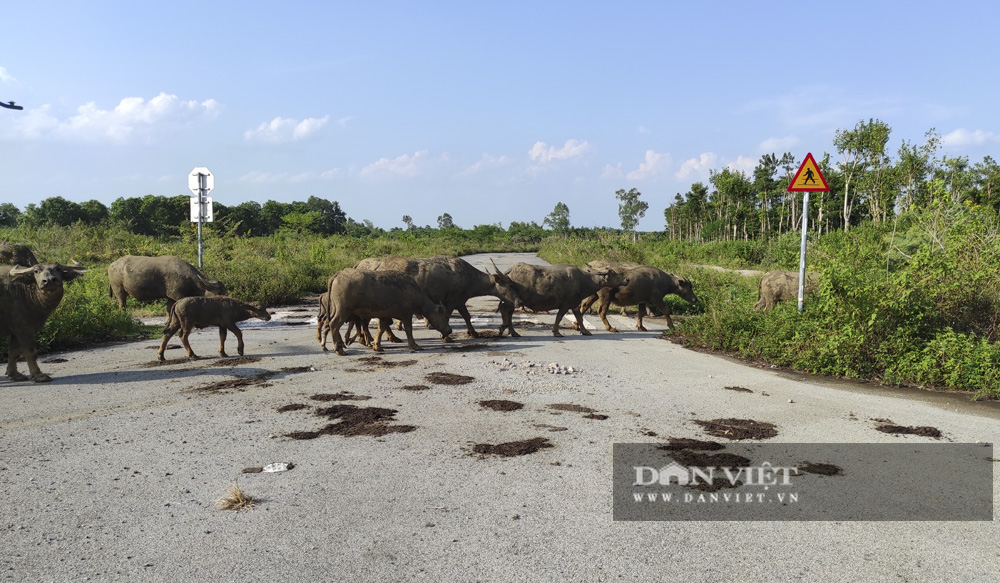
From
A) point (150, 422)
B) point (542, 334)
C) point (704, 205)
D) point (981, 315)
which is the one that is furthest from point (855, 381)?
point (704, 205)

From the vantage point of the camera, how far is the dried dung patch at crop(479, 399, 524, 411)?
7.22 metres

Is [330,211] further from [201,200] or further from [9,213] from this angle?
[201,200]

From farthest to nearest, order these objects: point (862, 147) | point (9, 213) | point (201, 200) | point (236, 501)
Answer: point (9, 213), point (862, 147), point (201, 200), point (236, 501)

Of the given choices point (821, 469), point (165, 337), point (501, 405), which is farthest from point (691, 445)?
point (165, 337)

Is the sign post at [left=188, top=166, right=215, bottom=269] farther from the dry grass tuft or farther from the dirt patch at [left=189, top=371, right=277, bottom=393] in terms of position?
the dry grass tuft

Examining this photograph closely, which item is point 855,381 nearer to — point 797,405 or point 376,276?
point 797,405

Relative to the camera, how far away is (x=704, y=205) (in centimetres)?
6919

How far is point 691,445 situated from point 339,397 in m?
4.16

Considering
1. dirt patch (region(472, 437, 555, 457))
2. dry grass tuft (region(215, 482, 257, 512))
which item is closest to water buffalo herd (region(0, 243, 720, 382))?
dirt patch (region(472, 437, 555, 457))

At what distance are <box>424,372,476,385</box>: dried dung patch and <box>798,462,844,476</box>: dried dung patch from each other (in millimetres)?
4374

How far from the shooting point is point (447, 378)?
28.7 feet

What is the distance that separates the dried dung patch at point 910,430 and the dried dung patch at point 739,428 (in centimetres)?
111

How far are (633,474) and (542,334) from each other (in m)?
8.52

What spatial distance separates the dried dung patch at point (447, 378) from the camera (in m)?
8.52
